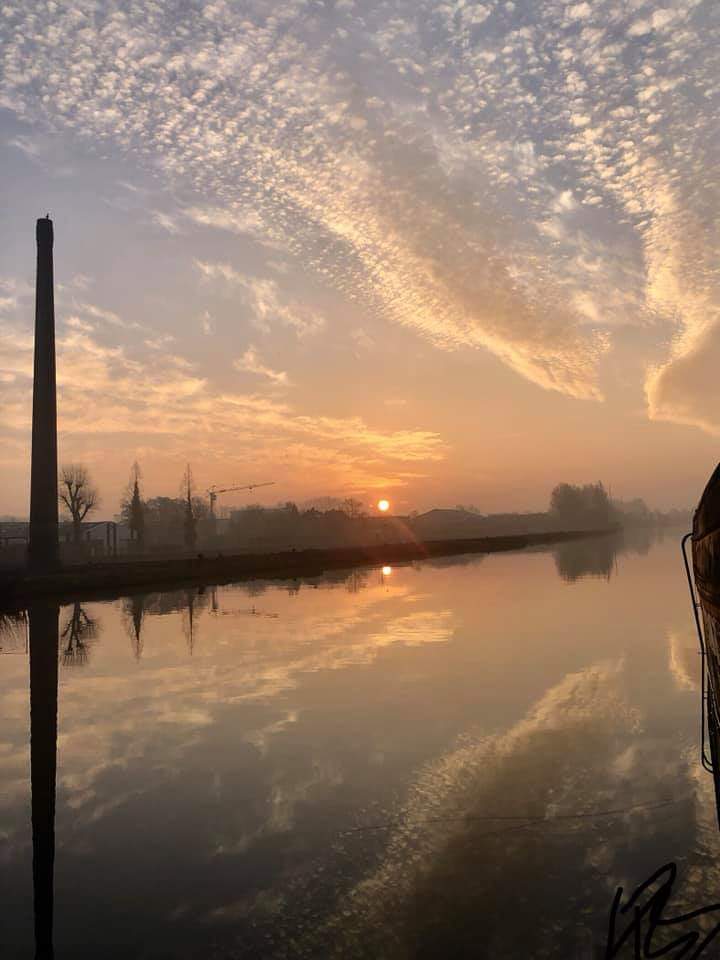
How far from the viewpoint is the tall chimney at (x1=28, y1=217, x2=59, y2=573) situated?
55969mm

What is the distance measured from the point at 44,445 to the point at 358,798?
2022 inches

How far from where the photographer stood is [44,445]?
55.9m

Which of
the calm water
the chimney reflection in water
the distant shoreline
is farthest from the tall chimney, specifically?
the calm water

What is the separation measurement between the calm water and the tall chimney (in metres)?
31.5

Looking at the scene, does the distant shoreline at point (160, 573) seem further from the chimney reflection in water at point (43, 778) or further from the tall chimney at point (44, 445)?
the chimney reflection in water at point (43, 778)

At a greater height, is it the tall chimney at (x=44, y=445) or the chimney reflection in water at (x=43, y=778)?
the tall chimney at (x=44, y=445)

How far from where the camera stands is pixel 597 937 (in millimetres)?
7543

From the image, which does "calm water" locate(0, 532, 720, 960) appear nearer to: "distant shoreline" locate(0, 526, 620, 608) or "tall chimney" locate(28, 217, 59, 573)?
"distant shoreline" locate(0, 526, 620, 608)

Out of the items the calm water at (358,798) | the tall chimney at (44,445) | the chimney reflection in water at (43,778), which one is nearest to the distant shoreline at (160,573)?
the tall chimney at (44,445)

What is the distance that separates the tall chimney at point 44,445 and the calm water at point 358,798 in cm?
3149

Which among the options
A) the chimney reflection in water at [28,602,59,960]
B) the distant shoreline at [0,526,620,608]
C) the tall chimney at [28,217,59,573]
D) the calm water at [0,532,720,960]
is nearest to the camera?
the calm water at [0,532,720,960]

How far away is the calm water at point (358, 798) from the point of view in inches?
315

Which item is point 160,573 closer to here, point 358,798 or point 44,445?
point 44,445

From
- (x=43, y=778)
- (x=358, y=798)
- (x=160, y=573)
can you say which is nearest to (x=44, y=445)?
(x=160, y=573)
